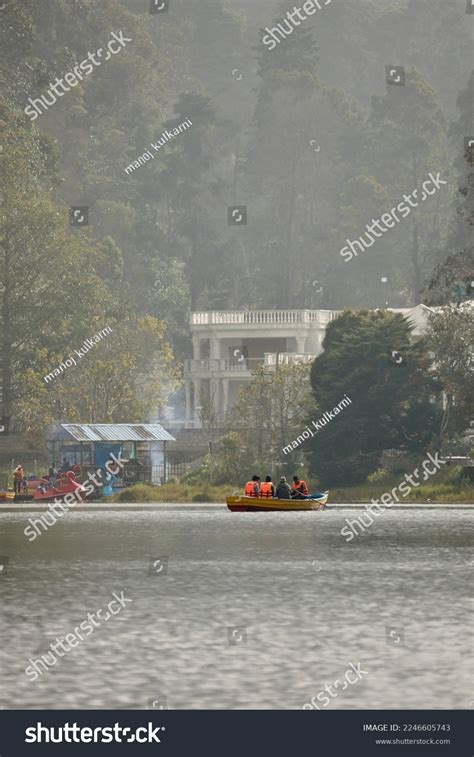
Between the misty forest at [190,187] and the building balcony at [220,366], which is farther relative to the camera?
the building balcony at [220,366]

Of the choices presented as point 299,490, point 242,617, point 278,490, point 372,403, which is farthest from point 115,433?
point 242,617

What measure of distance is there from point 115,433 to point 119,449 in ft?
2.78

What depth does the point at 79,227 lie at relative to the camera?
456ft

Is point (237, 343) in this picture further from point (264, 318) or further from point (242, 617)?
point (242, 617)

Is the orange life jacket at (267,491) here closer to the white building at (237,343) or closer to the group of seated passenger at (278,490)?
the group of seated passenger at (278,490)

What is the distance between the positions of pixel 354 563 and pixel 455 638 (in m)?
16.5

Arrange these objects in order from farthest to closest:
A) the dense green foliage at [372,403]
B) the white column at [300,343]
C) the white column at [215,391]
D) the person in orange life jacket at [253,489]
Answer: the white column at [300,343] → the white column at [215,391] → the dense green foliage at [372,403] → the person in orange life jacket at [253,489]

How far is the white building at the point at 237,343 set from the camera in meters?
121

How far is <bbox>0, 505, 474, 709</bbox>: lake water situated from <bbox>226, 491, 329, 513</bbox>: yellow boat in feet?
25.5

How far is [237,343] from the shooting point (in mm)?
124750

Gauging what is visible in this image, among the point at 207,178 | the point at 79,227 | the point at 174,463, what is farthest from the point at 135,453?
the point at 207,178

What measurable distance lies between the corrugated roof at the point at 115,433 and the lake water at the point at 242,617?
21267 mm

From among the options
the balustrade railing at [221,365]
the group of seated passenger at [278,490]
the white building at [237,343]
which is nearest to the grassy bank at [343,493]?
the group of seated passenger at [278,490]

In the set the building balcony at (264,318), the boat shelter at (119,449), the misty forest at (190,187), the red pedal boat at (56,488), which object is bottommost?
the red pedal boat at (56,488)
